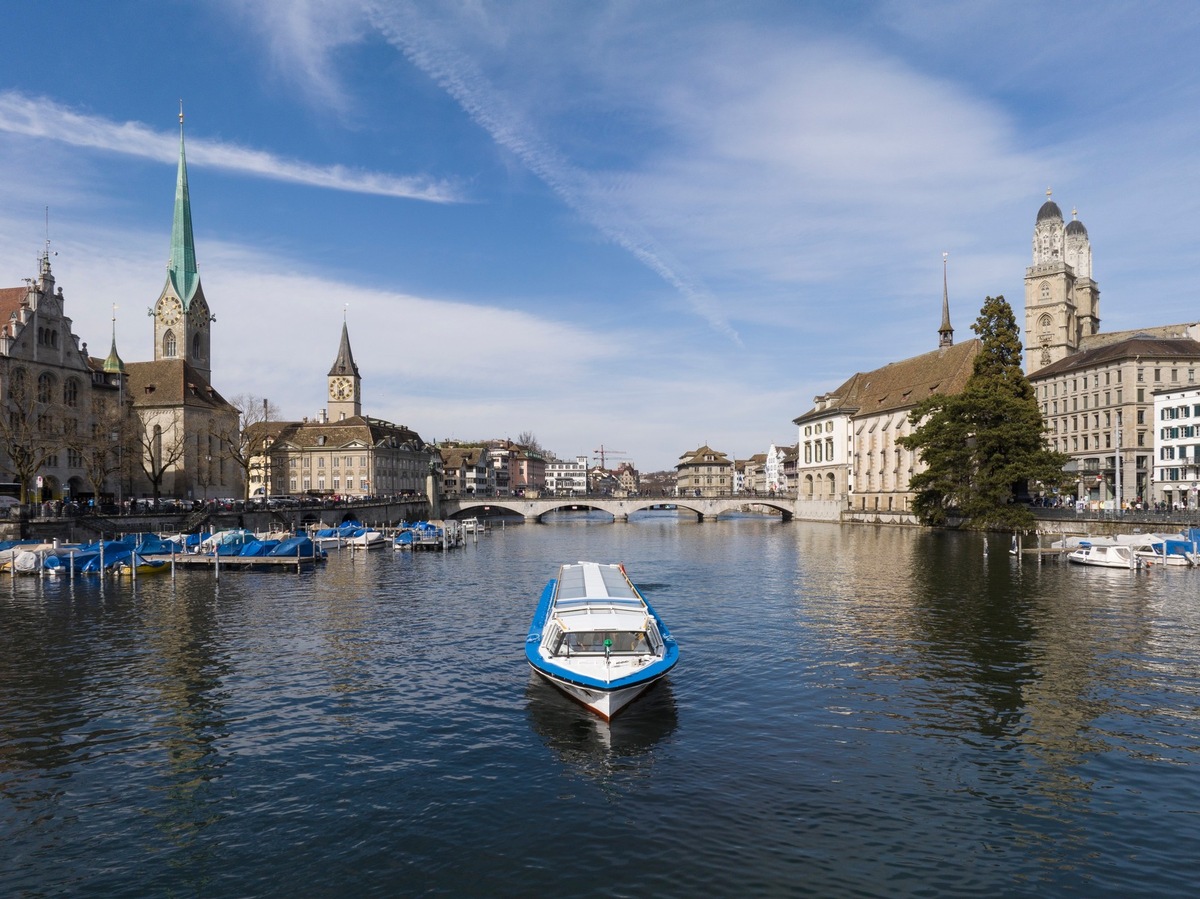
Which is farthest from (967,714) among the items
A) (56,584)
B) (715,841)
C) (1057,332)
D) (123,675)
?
(1057,332)

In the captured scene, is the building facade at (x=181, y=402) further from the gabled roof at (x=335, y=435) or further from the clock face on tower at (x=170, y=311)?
the gabled roof at (x=335, y=435)

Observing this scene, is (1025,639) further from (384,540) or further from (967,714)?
(384,540)

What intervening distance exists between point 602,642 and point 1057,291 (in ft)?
541

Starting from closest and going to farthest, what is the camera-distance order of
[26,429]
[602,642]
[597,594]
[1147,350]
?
[602,642] < [597,594] < [26,429] < [1147,350]

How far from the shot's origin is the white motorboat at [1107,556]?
62.1 meters

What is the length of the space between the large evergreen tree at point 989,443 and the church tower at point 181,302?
360ft

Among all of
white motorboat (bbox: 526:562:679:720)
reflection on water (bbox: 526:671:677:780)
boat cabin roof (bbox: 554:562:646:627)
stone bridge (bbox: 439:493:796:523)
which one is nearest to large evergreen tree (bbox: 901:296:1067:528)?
stone bridge (bbox: 439:493:796:523)

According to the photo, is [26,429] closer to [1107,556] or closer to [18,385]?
[18,385]

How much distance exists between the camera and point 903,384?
477 ft

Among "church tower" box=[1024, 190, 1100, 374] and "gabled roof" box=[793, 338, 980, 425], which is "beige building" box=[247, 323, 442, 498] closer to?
"gabled roof" box=[793, 338, 980, 425]

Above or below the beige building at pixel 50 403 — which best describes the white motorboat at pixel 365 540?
below

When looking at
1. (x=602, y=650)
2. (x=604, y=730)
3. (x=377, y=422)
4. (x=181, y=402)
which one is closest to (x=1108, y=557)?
(x=602, y=650)

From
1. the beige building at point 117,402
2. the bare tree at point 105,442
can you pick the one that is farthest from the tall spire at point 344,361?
the bare tree at point 105,442

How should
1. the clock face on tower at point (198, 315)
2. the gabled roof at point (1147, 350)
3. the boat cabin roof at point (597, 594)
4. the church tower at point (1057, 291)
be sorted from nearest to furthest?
the boat cabin roof at point (597, 594) → the gabled roof at point (1147, 350) → the clock face on tower at point (198, 315) → the church tower at point (1057, 291)
